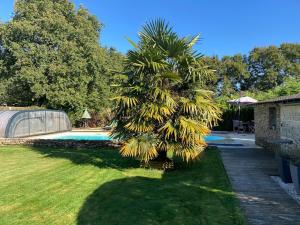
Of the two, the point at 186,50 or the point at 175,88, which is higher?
the point at 186,50

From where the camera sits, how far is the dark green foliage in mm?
27922

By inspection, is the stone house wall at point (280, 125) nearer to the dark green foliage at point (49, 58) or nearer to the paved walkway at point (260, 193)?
the paved walkway at point (260, 193)

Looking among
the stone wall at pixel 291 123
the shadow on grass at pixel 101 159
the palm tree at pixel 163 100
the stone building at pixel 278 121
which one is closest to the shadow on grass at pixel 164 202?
the palm tree at pixel 163 100

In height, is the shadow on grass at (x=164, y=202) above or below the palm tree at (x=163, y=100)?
below

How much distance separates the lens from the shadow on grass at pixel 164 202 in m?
5.67

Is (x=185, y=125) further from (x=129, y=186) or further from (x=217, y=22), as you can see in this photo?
(x=217, y=22)

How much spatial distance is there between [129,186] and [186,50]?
14.3 feet

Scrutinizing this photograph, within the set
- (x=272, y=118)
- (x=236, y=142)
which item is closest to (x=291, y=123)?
(x=272, y=118)

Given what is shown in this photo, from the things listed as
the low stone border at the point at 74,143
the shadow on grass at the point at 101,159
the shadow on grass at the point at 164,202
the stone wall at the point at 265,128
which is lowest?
the shadow on grass at the point at 164,202

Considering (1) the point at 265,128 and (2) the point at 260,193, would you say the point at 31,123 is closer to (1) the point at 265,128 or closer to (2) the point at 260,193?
(1) the point at 265,128

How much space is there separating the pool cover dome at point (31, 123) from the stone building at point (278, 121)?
1382 cm

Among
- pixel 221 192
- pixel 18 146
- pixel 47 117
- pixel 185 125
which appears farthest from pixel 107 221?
pixel 47 117

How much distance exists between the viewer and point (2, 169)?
10.1 metres

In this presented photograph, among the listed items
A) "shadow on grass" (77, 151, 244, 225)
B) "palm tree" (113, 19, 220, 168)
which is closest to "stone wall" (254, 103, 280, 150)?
"palm tree" (113, 19, 220, 168)
